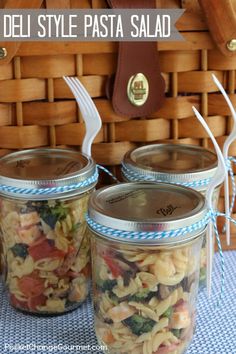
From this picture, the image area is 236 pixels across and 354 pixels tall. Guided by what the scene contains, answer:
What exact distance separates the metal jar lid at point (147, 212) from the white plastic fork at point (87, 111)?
125 millimetres

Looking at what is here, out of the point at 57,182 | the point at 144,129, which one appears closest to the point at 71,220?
the point at 57,182

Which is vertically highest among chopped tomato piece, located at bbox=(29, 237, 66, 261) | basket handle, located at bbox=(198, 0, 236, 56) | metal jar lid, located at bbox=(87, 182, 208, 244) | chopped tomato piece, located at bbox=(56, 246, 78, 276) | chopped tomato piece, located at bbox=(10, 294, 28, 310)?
basket handle, located at bbox=(198, 0, 236, 56)

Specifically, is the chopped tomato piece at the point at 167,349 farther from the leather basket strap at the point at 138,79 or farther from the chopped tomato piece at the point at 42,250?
the leather basket strap at the point at 138,79

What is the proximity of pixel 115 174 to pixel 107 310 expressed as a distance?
0.83 ft

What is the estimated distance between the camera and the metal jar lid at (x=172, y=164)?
2.32ft

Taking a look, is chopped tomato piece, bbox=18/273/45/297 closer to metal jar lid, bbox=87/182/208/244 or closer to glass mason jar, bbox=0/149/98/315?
glass mason jar, bbox=0/149/98/315

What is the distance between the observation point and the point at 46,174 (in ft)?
2.26

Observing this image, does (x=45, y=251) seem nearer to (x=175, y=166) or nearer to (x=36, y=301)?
(x=36, y=301)

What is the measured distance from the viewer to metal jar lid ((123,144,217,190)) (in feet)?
2.32

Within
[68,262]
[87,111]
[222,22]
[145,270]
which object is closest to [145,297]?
[145,270]

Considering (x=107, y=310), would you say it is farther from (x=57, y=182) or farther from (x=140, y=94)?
(x=140, y=94)

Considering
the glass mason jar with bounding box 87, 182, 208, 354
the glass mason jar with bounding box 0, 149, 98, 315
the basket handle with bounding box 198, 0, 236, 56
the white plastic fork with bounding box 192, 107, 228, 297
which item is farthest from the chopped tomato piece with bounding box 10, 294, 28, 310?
the basket handle with bounding box 198, 0, 236, 56

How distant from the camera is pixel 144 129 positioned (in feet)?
2.65

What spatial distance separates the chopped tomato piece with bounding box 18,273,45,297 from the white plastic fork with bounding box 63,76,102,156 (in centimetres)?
18
